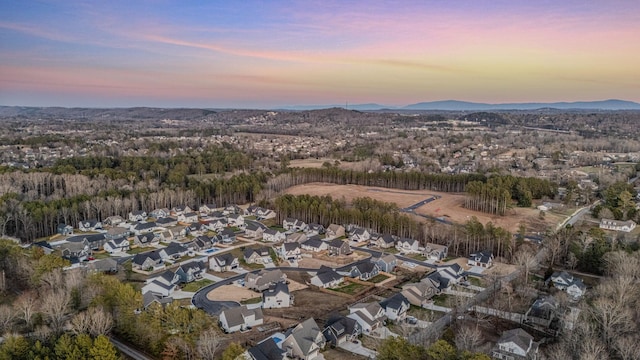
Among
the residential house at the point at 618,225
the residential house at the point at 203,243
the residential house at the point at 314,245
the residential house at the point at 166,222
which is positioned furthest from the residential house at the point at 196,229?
the residential house at the point at 618,225

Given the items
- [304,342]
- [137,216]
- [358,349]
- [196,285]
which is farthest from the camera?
[137,216]

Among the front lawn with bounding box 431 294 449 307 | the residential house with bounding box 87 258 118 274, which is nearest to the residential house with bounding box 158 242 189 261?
the residential house with bounding box 87 258 118 274

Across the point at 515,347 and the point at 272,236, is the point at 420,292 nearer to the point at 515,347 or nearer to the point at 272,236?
the point at 515,347

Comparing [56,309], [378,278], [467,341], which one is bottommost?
[378,278]

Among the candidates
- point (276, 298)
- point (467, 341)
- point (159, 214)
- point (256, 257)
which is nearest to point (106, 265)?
point (256, 257)

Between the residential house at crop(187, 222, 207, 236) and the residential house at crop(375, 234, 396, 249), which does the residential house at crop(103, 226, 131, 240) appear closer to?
the residential house at crop(187, 222, 207, 236)

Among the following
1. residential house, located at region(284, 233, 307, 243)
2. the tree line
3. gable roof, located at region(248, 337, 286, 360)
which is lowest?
residential house, located at region(284, 233, 307, 243)

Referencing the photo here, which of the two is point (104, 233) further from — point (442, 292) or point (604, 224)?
point (604, 224)

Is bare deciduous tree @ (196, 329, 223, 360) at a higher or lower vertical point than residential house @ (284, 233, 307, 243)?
higher
